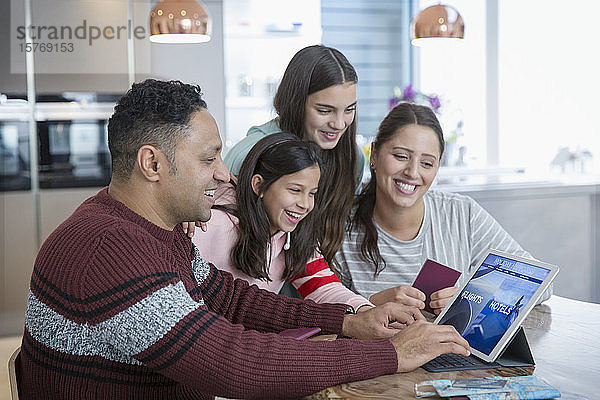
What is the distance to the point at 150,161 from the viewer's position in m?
1.41

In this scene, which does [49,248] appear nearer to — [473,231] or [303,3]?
[473,231]

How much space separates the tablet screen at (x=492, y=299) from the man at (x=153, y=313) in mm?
127

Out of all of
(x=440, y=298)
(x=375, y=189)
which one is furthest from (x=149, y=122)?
(x=375, y=189)

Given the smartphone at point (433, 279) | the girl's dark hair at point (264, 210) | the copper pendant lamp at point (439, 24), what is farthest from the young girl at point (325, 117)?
the copper pendant lamp at point (439, 24)

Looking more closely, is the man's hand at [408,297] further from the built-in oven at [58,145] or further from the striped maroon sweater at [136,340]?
the built-in oven at [58,145]

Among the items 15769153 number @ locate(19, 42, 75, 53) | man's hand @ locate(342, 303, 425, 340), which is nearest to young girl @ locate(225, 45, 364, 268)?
man's hand @ locate(342, 303, 425, 340)

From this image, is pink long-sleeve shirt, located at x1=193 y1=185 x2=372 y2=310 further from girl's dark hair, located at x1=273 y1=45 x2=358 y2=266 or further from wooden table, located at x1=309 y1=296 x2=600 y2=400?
wooden table, located at x1=309 y1=296 x2=600 y2=400

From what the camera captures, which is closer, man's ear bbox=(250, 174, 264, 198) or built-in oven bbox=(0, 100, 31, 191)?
man's ear bbox=(250, 174, 264, 198)

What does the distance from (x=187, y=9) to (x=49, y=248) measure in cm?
235

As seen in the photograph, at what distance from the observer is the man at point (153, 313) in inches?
49.1

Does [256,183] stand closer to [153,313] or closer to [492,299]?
[492,299]

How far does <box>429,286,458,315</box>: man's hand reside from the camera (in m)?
1.94

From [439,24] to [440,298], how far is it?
207 centimetres

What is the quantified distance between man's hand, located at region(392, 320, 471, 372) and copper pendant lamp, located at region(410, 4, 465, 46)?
2448 millimetres
